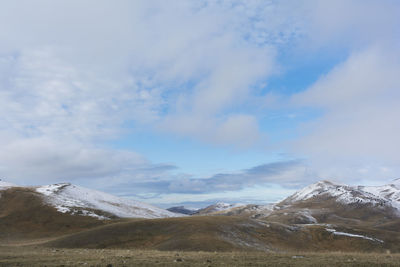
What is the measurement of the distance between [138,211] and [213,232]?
76.4 m

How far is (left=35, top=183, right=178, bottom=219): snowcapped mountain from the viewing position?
336ft

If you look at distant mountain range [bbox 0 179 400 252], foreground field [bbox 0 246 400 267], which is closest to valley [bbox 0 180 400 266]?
distant mountain range [bbox 0 179 400 252]

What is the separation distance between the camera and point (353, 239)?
6762 cm

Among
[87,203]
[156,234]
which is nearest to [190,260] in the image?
[156,234]

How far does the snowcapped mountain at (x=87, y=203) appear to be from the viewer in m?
102

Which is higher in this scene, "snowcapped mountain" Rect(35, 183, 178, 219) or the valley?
"snowcapped mountain" Rect(35, 183, 178, 219)

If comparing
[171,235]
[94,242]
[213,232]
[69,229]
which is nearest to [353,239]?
[213,232]

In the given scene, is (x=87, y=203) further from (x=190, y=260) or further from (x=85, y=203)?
(x=190, y=260)

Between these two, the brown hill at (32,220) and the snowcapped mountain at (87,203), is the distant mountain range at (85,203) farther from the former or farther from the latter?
the brown hill at (32,220)

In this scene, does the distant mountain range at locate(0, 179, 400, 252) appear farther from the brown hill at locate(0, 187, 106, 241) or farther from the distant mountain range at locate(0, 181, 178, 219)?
the distant mountain range at locate(0, 181, 178, 219)

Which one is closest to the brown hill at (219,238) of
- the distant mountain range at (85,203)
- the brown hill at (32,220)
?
the brown hill at (32,220)

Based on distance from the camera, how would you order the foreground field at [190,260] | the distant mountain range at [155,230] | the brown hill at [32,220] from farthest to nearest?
the brown hill at [32,220]
the distant mountain range at [155,230]
the foreground field at [190,260]

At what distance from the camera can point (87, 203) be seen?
Result: 375 ft

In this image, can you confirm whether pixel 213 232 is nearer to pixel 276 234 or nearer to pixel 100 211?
pixel 276 234
